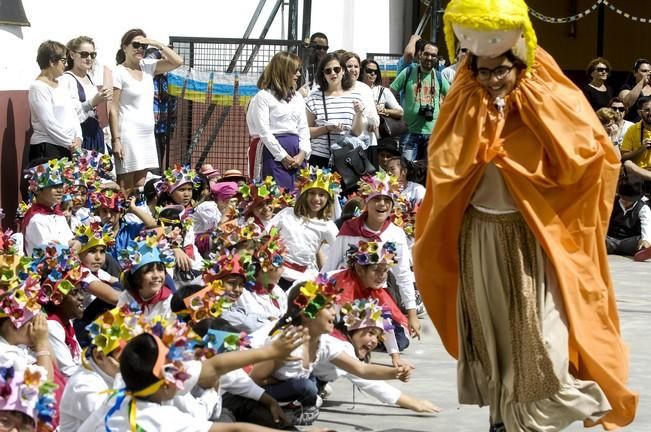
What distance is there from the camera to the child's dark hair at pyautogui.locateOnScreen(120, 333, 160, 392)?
5250 millimetres

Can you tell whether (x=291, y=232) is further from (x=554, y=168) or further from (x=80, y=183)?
(x=554, y=168)

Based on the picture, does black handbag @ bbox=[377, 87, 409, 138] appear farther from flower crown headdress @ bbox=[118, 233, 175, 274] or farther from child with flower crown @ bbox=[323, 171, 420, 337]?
flower crown headdress @ bbox=[118, 233, 175, 274]

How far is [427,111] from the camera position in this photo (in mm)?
14039

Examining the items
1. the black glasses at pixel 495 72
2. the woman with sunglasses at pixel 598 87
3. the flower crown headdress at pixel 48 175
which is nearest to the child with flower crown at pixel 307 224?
the flower crown headdress at pixel 48 175

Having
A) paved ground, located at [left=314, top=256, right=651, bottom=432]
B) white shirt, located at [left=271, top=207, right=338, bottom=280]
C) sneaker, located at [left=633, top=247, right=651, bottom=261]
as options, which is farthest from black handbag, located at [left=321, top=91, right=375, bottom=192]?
sneaker, located at [left=633, top=247, right=651, bottom=261]

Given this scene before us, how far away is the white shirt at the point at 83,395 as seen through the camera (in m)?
5.89

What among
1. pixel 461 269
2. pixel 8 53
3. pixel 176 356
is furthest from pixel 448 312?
pixel 8 53

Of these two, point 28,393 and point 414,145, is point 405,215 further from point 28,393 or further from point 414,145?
point 28,393

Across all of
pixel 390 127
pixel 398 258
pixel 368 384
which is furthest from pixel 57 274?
pixel 390 127

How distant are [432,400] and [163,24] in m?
7.90

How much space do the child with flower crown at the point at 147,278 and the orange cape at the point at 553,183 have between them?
1817 mm

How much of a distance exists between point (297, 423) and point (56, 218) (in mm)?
2749

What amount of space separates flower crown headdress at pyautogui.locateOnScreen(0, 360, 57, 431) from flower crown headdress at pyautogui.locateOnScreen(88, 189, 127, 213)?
4554 millimetres

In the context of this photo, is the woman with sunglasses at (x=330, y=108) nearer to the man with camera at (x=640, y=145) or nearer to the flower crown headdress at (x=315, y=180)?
the flower crown headdress at (x=315, y=180)
